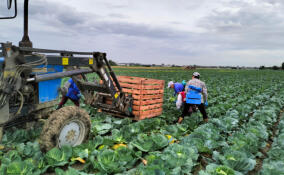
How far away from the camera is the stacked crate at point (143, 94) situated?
6.16 meters

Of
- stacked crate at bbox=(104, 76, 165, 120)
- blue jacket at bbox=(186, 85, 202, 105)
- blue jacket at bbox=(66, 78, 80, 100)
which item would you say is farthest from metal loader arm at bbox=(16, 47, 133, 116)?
blue jacket at bbox=(186, 85, 202, 105)

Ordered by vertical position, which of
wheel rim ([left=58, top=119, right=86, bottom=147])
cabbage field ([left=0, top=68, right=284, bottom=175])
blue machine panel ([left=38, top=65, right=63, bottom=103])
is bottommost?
cabbage field ([left=0, top=68, right=284, bottom=175])

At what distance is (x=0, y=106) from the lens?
124 inches

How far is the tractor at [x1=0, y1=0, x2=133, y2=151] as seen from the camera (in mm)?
3234

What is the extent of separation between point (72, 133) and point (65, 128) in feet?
0.68

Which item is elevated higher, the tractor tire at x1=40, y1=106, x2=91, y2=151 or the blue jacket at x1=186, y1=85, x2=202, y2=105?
the blue jacket at x1=186, y1=85, x2=202, y2=105

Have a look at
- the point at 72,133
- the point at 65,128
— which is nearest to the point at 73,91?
the point at 72,133

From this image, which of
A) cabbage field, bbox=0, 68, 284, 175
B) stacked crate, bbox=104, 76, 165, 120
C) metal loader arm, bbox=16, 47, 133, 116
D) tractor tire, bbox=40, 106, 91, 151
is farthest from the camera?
stacked crate, bbox=104, 76, 165, 120

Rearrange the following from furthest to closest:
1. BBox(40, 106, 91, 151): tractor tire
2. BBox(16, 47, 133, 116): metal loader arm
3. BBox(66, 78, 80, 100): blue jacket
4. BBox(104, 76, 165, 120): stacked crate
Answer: BBox(66, 78, 80, 100): blue jacket
BBox(104, 76, 165, 120): stacked crate
BBox(16, 47, 133, 116): metal loader arm
BBox(40, 106, 91, 151): tractor tire

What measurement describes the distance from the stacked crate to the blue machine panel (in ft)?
7.93

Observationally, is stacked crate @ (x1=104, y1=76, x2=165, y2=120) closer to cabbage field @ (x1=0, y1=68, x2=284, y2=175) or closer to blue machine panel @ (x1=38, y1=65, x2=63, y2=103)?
cabbage field @ (x1=0, y1=68, x2=284, y2=175)

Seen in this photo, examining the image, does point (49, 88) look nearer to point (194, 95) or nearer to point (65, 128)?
point (65, 128)

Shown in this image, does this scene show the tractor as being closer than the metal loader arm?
Yes

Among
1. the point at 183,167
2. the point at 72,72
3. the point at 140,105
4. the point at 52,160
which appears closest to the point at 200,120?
the point at 140,105
